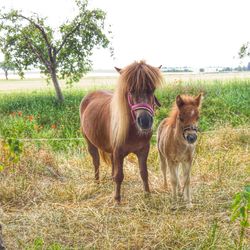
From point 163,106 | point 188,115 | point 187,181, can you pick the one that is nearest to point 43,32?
point 163,106

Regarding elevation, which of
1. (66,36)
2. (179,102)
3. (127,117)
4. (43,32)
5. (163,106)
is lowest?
(163,106)

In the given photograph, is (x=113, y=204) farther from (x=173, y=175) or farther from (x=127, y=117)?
(x=127, y=117)

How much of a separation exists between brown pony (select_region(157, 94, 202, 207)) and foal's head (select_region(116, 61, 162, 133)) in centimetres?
29

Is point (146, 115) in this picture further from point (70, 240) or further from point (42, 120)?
point (42, 120)

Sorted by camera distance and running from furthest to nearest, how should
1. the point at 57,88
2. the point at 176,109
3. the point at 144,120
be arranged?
A: the point at 57,88
the point at 176,109
the point at 144,120

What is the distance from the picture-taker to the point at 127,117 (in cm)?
359

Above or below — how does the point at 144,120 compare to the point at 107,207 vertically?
above

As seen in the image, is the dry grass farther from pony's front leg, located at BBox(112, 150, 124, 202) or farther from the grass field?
pony's front leg, located at BBox(112, 150, 124, 202)

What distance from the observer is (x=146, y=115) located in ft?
10.7

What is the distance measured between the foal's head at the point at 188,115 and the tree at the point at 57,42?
12.5m

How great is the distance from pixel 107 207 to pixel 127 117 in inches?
38.8

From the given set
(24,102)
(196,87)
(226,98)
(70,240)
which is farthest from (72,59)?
(70,240)

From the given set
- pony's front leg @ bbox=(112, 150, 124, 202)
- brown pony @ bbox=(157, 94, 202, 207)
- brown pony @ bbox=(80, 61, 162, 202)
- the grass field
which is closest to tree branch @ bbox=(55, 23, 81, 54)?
the grass field

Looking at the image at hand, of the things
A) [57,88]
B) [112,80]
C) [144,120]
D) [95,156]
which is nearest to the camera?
[144,120]
